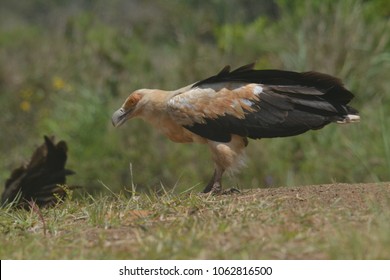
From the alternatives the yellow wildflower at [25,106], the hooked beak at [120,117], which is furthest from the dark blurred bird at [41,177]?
the yellow wildflower at [25,106]

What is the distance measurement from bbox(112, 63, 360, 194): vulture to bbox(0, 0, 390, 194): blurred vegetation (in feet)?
7.93

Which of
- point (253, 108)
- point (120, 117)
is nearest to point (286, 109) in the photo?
point (253, 108)

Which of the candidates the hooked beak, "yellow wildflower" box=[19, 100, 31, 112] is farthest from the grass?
"yellow wildflower" box=[19, 100, 31, 112]

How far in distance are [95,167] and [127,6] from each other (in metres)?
26.2

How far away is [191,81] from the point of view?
12.8 m

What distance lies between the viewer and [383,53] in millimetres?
11984

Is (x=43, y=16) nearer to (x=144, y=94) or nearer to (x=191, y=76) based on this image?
(x=191, y=76)

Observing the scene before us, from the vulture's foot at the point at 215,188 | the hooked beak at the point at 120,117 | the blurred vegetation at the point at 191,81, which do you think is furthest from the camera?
the blurred vegetation at the point at 191,81

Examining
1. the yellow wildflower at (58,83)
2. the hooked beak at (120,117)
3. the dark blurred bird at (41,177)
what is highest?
the yellow wildflower at (58,83)

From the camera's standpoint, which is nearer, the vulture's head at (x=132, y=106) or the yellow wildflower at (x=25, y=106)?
the vulture's head at (x=132, y=106)

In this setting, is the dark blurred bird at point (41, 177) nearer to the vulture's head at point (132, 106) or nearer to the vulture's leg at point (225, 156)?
the vulture's head at point (132, 106)

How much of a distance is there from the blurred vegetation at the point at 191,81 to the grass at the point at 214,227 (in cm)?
342

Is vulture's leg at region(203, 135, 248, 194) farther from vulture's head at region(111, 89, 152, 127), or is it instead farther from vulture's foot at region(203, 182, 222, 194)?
vulture's head at region(111, 89, 152, 127)

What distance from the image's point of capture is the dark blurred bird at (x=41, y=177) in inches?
310
